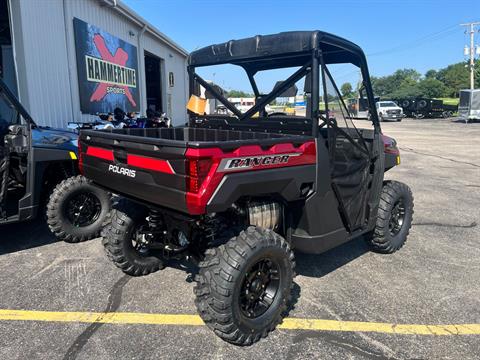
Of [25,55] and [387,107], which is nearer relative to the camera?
[25,55]

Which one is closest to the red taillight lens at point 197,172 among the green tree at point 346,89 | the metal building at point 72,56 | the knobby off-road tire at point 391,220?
the green tree at point 346,89

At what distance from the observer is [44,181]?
4945 mm

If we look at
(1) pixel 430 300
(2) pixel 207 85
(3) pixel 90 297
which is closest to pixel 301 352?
(1) pixel 430 300

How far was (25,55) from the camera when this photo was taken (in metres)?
7.42

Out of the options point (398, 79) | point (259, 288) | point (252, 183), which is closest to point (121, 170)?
point (252, 183)

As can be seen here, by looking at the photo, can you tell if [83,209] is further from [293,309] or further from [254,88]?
[293,309]

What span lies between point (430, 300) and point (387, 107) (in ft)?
126

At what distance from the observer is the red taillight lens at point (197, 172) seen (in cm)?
259

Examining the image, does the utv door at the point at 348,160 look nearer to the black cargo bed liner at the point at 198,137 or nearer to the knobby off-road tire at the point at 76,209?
the black cargo bed liner at the point at 198,137

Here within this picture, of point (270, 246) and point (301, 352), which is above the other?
point (270, 246)

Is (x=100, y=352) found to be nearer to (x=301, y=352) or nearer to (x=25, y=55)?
(x=301, y=352)

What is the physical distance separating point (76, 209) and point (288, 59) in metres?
3.06

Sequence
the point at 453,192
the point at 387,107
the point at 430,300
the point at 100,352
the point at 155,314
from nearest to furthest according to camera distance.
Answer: the point at 100,352 < the point at 155,314 < the point at 430,300 < the point at 453,192 < the point at 387,107

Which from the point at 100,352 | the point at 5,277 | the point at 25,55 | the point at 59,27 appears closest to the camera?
the point at 100,352
